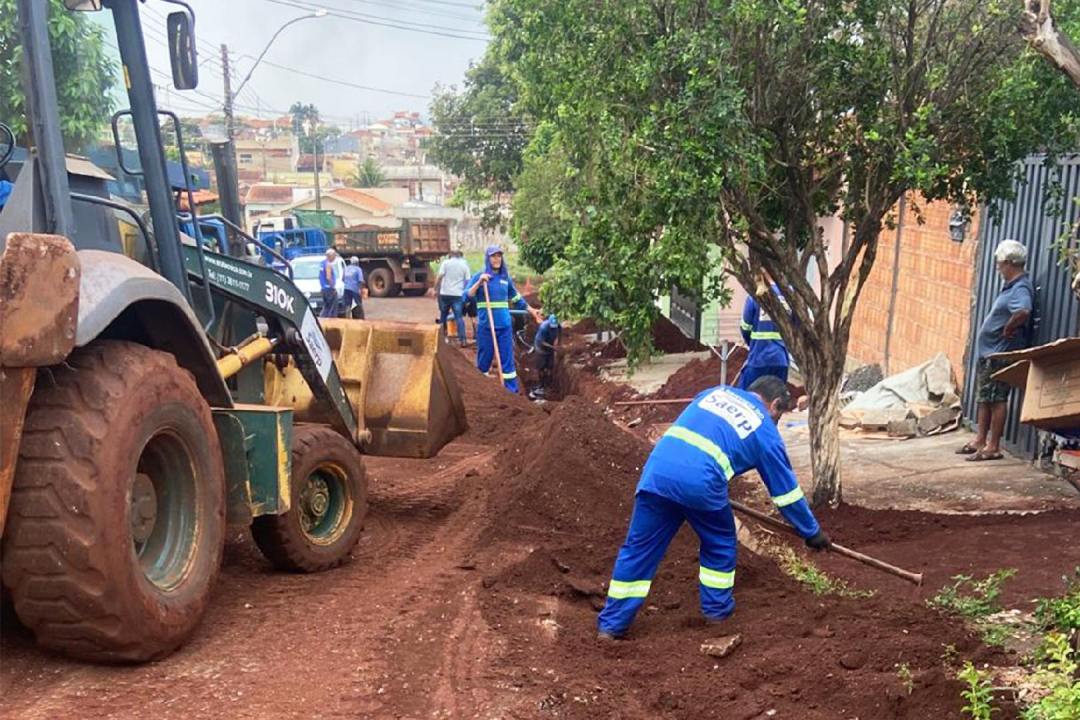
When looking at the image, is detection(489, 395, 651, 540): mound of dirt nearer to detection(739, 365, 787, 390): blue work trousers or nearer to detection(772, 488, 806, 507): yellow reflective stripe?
detection(739, 365, 787, 390): blue work trousers

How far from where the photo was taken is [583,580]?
6191 mm

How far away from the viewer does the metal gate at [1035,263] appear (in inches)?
309

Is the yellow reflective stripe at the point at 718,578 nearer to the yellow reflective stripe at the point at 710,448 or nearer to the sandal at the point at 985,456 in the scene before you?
the yellow reflective stripe at the point at 710,448

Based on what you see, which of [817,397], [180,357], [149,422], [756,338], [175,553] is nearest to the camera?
[149,422]

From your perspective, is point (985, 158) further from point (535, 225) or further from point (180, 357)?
point (535, 225)

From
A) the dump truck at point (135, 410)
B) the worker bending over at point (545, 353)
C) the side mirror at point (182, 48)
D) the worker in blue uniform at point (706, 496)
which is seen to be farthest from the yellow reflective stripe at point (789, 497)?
the worker bending over at point (545, 353)

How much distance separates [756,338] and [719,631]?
190 inches

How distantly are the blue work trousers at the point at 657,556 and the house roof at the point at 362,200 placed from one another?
2614 inches

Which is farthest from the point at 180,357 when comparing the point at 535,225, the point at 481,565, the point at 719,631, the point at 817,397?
the point at 535,225

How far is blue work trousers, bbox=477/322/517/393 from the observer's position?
14.4 m

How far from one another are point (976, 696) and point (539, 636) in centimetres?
216

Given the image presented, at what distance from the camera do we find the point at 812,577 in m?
5.79

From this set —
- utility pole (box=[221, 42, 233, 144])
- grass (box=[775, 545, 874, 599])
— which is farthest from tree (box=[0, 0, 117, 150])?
utility pole (box=[221, 42, 233, 144])

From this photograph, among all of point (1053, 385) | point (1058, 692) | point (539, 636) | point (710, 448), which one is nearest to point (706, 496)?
point (710, 448)
